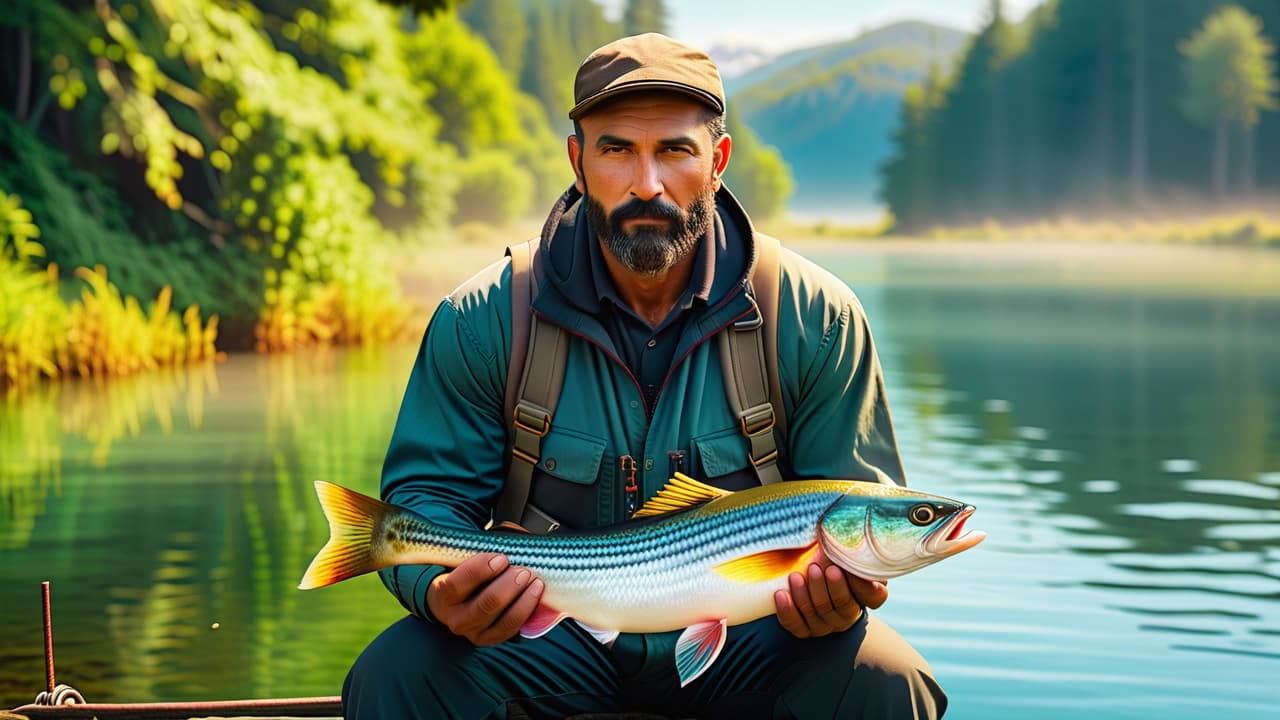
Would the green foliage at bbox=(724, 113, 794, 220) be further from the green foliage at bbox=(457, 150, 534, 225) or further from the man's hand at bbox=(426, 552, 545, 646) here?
the man's hand at bbox=(426, 552, 545, 646)

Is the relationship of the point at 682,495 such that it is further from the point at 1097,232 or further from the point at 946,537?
the point at 1097,232

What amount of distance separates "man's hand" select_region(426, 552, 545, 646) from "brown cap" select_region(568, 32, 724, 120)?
1.16 m

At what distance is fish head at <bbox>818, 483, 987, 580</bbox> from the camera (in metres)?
3.33

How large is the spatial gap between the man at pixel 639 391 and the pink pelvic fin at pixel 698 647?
27cm

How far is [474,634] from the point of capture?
351cm

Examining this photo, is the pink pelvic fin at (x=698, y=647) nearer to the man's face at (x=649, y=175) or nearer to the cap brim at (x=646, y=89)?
the man's face at (x=649, y=175)

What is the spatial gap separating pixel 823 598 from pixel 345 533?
1.07 m

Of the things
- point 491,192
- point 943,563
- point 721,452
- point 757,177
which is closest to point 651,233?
point 721,452

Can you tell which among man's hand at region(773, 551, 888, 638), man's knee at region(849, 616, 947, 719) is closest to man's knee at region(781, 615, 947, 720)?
man's knee at region(849, 616, 947, 719)

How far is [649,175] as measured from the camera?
3.84 m

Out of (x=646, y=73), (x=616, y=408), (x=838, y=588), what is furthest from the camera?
(x=616, y=408)

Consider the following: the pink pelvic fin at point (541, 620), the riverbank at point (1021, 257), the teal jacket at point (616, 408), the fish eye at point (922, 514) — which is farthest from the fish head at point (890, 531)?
the riverbank at point (1021, 257)

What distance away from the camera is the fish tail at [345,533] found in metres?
3.45

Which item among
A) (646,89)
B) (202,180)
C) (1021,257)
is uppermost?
(202,180)
